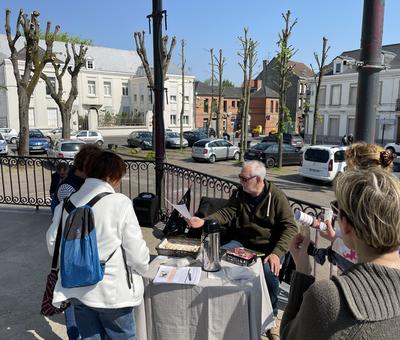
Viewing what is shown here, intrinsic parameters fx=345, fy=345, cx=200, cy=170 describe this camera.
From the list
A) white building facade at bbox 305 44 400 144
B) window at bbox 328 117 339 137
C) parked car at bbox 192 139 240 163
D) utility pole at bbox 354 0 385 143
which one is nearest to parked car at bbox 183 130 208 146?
parked car at bbox 192 139 240 163

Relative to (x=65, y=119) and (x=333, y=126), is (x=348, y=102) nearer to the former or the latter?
(x=333, y=126)

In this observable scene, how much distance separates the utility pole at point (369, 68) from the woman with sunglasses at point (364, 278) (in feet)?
5.19

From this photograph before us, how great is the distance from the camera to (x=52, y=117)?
43688 millimetres

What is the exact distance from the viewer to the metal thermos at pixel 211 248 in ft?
8.96

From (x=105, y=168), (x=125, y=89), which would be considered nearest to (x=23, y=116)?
(x=105, y=168)

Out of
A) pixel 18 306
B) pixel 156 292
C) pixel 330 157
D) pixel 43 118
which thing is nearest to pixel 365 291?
pixel 156 292

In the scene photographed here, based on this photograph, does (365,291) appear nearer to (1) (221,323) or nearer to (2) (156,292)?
(1) (221,323)

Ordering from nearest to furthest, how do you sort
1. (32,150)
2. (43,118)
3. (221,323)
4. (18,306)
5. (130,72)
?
(221,323)
(18,306)
(32,150)
(43,118)
(130,72)

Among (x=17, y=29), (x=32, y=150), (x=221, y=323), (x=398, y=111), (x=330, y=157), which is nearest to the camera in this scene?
(x=221, y=323)

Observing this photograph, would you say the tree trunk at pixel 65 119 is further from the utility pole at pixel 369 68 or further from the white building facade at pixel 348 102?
the white building facade at pixel 348 102

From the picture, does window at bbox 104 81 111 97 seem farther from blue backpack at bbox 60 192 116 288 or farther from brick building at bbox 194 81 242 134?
blue backpack at bbox 60 192 116 288

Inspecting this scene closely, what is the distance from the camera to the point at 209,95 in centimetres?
5812

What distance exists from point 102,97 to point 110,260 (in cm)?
5033

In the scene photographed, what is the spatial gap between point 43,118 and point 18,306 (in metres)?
43.5
